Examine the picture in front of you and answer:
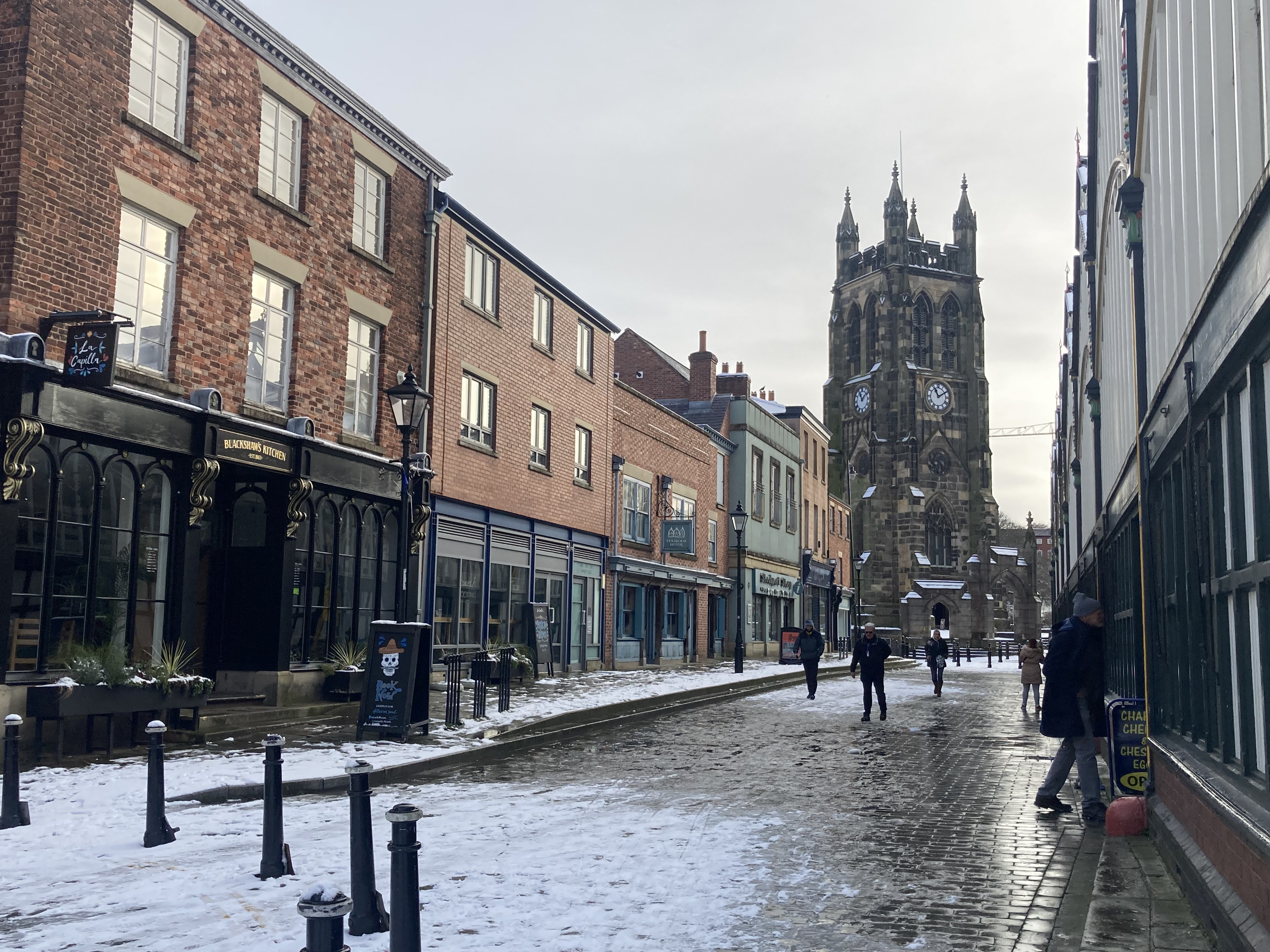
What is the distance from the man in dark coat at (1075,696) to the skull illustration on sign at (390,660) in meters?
7.10

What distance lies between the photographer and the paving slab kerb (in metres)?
9.57

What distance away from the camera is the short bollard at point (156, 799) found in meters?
7.35

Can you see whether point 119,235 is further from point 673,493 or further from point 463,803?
point 673,493

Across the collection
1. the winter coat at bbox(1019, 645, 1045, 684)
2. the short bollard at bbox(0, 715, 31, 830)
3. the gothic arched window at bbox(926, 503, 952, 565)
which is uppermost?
the gothic arched window at bbox(926, 503, 952, 565)

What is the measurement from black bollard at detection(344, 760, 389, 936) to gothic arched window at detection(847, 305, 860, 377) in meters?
82.6

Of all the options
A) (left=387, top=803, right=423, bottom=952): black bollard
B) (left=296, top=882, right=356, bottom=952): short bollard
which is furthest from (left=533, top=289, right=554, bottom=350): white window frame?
(left=296, top=882, right=356, bottom=952): short bollard

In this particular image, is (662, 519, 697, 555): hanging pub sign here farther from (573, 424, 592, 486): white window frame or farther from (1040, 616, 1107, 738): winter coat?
(1040, 616, 1107, 738): winter coat

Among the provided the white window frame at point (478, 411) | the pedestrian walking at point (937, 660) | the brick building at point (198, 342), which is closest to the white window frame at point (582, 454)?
the white window frame at point (478, 411)

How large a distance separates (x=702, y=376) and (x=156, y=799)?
3495cm

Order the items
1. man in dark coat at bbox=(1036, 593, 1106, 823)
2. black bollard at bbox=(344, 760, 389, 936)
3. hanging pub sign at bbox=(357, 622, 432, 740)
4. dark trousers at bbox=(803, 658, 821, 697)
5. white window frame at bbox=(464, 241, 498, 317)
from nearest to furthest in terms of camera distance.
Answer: black bollard at bbox=(344, 760, 389, 936) → man in dark coat at bbox=(1036, 593, 1106, 823) → hanging pub sign at bbox=(357, 622, 432, 740) → white window frame at bbox=(464, 241, 498, 317) → dark trousers at bbox=(803, 658, 821, 697)

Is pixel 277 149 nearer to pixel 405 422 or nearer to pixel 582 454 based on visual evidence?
pixel 405 422

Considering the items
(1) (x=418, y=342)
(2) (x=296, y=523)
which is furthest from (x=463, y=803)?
(1) (x=418, y=342)

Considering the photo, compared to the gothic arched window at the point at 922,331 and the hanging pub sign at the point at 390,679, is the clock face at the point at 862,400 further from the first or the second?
the hanging pub sign at the point at 390,679

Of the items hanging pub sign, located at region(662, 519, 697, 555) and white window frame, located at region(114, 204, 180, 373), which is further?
hanging pub sign, located at region(662, 519, 697, 555)
